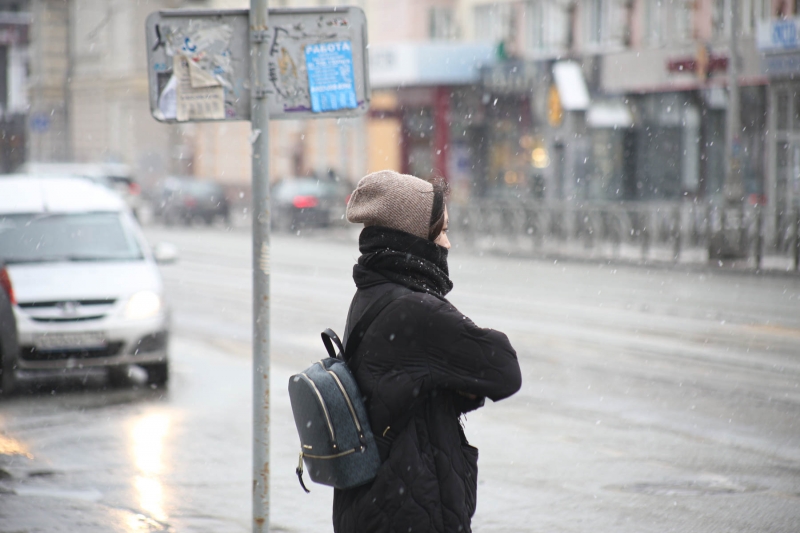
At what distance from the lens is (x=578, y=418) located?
26.3 ft

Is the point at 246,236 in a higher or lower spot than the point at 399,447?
lower

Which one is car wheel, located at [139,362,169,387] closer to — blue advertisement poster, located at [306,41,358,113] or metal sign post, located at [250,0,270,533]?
metal sign post, located at [250,0,270,533]

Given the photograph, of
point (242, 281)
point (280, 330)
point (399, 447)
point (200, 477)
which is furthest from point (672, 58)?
point (399, 447)

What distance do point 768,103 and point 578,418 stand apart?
2168 cm

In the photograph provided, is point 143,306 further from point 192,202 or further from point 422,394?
point 192,202

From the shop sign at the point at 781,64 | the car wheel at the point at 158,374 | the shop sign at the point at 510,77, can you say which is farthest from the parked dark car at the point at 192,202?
the car wheel at the point at 158,374

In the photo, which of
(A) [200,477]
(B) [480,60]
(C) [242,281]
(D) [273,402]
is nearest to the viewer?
(A) [200,477]

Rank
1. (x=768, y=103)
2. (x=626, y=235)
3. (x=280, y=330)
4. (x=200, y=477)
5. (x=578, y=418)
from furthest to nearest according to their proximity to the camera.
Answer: (x=768, y=103) → (x=626, y=235) → (x=280, y=330) → (x=578, y=418) → (x=200, y=477)

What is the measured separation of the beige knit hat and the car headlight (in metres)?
6.35

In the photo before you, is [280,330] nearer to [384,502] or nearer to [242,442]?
[242,442]

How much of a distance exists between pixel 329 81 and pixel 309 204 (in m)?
28.2

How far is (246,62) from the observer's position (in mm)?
4566

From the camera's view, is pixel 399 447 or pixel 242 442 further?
pixel 242 442

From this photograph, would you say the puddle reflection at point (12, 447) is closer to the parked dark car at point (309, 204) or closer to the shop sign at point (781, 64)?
the shop sign at point (781, 64)
